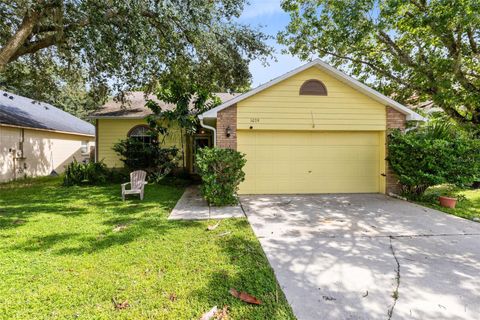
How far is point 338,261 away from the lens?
401cm

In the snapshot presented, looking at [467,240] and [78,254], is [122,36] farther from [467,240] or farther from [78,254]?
[467,240]

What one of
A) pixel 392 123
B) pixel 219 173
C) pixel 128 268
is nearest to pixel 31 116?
pixel 219 173

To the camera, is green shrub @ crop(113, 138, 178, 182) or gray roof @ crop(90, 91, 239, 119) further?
gray roof @ crop(90, 91, 239, 119)

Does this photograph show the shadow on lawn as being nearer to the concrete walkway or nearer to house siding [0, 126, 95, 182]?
the concrete walkway

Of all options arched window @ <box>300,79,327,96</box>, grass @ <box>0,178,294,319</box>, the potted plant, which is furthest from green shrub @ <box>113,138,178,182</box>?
the potted plant

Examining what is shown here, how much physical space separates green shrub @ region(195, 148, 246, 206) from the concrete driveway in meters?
0.84

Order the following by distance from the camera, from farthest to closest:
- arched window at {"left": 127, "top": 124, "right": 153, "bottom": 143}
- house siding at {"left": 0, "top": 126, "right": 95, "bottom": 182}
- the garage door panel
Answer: arched window at {"left": 127, "top": 124, "right": 153, "bottom": 143} < house siding at {"left": 0, "top": 126, "right": 95, "bottom": 182} < the garage door panel

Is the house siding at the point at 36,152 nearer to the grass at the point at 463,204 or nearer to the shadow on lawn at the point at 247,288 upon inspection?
the shadow on lawn at the point at 247,288

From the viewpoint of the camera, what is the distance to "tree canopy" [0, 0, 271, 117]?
761 cm

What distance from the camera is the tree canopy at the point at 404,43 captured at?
917cm

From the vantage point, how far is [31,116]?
15.5 metres

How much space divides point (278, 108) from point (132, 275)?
6951mm

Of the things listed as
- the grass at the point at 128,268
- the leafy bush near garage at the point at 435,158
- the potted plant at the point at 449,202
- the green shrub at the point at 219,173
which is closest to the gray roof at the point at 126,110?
the green shrub at the point at 219,173

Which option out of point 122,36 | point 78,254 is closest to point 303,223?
point 78,254
